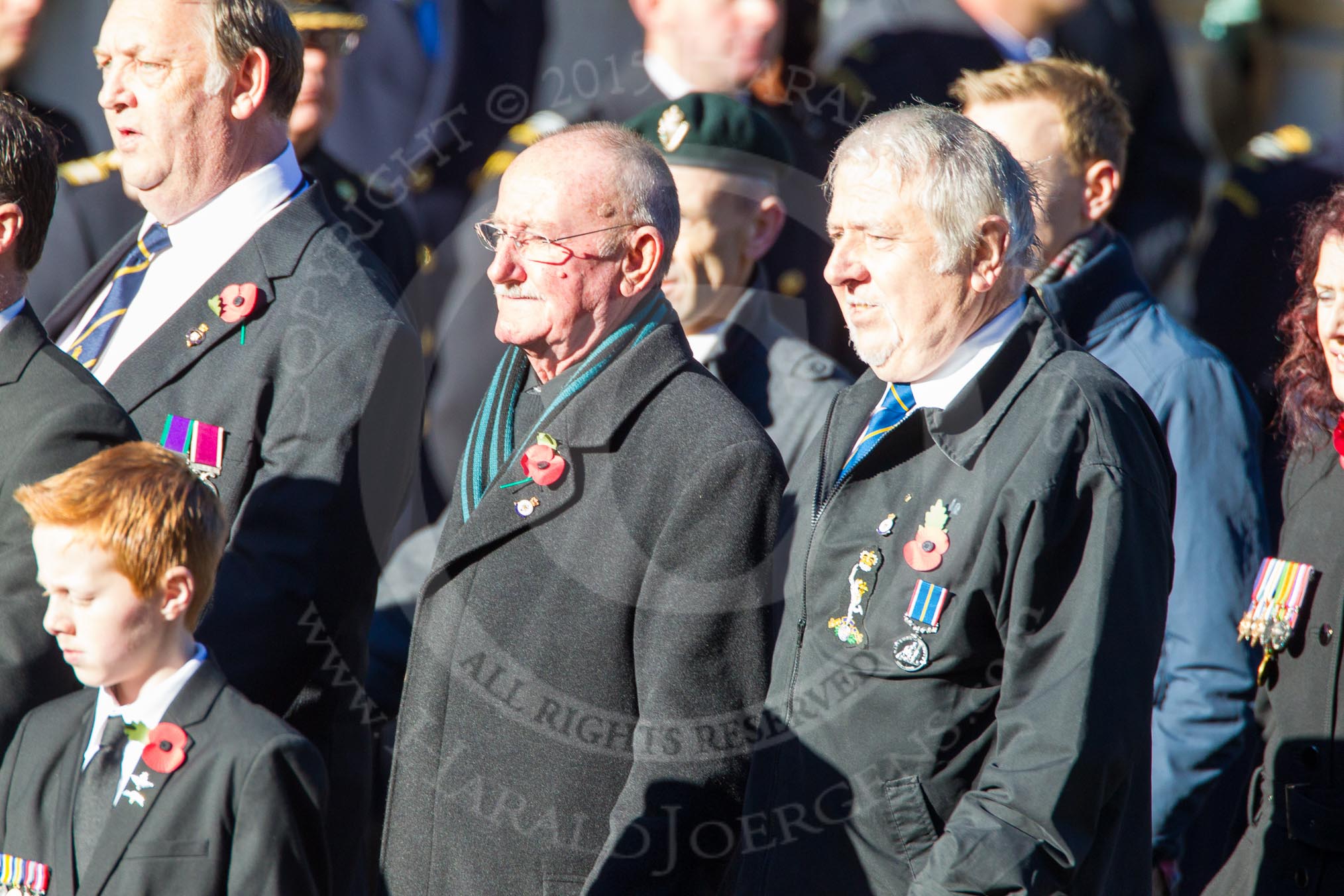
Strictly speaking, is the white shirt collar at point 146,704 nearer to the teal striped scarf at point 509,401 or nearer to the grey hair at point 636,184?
the teal striped scarf at point 509,401

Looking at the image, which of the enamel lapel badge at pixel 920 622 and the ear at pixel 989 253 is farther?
the ear at pixel 989 253

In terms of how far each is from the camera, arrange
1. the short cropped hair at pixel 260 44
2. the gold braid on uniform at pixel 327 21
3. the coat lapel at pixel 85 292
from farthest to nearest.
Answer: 1. the gold braid on uniform at pixel 327 21
2. the coat lapel at pixel 85 292
3. the short cropped hair at pixel 260 44

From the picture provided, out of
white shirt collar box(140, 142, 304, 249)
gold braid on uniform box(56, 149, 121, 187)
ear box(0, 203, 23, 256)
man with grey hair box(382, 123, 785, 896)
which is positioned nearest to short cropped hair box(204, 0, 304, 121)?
white shirt collar box(140, 142, 304, 249)

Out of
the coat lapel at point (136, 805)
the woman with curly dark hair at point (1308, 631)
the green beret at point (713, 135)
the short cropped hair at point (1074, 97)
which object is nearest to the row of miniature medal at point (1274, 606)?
the woman with curly dark hair at point (1308, 631)

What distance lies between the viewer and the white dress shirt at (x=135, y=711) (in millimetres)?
2414

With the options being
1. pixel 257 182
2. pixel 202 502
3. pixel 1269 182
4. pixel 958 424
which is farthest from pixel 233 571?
pixel 1269 182

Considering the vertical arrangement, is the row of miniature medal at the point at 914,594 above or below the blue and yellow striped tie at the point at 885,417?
below

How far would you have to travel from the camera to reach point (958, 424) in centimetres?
243

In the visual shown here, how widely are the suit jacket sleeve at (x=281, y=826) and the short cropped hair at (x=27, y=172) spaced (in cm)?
115

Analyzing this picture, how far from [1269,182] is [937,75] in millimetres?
1068

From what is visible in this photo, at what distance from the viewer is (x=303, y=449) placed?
2.99 metres

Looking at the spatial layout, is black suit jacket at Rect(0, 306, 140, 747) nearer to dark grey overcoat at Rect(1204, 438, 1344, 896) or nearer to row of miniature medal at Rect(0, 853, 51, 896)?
row of miniature medal at Rect(0, 853, 51, 896)

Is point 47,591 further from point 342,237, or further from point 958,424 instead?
point 958,424

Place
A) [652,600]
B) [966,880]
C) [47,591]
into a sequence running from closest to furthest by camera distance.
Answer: [966,880] → [47,591] → [652,600]
